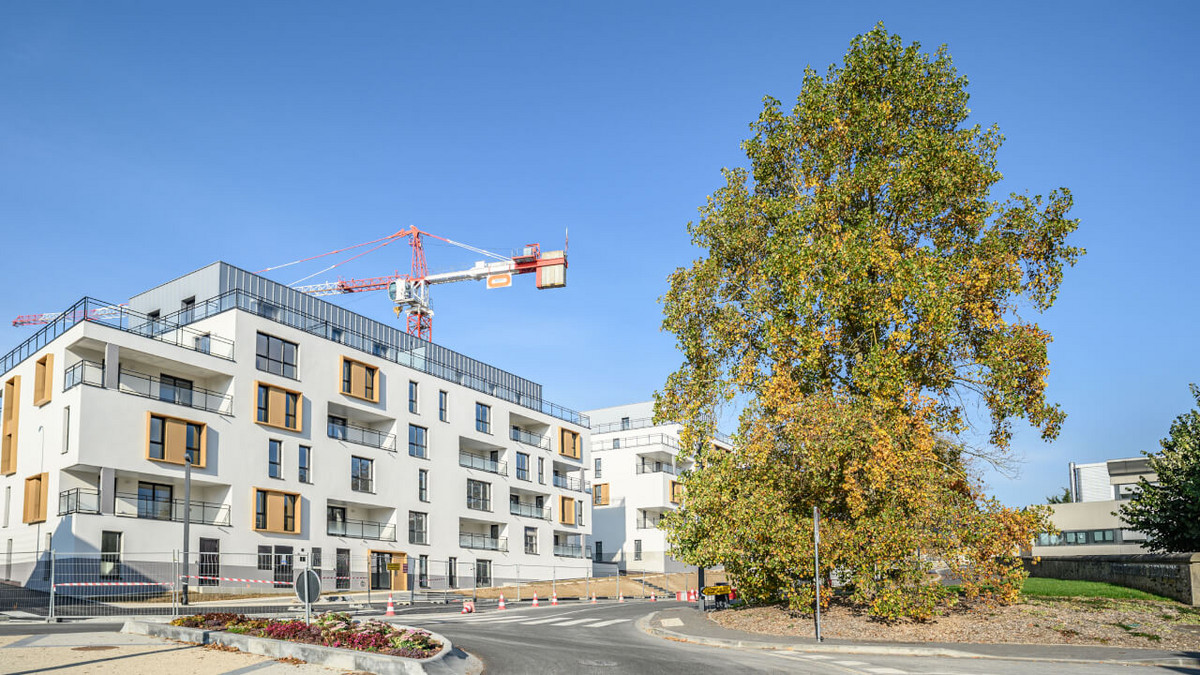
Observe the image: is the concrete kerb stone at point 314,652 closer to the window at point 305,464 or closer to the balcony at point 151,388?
the balcony at point 151,388

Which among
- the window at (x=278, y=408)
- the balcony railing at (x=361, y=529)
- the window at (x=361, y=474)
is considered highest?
the window at (x=278, y=408)

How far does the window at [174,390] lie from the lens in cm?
4019

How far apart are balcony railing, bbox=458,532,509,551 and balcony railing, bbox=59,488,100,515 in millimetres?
23616

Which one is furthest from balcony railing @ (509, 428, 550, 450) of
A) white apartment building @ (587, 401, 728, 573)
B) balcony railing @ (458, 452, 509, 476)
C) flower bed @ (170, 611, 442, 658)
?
flower bed @ (170, 611, 442, 658)

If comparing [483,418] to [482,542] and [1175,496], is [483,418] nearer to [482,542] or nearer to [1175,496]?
[482,542]

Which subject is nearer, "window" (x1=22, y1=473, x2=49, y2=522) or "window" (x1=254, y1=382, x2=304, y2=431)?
"window" (x1=22, y1=473, x2=49, y2=522)

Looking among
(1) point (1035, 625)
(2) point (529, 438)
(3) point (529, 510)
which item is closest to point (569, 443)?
(2) point (529, 438)

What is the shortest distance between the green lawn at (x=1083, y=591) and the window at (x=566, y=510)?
40.4 m

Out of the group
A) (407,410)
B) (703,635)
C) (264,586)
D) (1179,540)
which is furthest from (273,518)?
A: (1179,540)

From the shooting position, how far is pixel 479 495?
59.1m

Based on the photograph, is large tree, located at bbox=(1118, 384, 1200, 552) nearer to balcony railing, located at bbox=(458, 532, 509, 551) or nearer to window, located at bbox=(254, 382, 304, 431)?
window, located at bbox=(254, 382, 304, 431)

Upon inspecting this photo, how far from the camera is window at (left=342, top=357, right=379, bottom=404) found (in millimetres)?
49669

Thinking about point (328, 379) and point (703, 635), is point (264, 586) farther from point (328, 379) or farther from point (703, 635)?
point (703, 635)

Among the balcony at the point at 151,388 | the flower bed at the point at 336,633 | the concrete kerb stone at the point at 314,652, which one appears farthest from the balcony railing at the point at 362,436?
the concrete kerb stone at the point at 314,652
